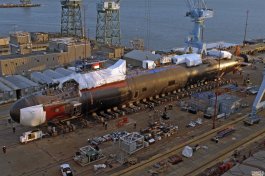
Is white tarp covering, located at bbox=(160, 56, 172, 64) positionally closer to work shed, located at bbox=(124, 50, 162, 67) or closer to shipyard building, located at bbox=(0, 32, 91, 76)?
work shed, located at bbox=(124, 50, 162, 67)

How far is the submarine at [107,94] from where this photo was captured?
27.7 metres

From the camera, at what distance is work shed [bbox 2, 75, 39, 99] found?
37469 mm

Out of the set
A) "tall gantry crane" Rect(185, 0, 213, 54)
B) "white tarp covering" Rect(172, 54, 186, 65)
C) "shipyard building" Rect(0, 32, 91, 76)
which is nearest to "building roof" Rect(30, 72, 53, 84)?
"shipyard building" Rect(0, 32, 91, 76)

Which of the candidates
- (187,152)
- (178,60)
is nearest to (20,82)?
(178,60)

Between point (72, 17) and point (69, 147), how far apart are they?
58.8 m

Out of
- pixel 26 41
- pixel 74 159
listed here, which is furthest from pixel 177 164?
pixel 26 41

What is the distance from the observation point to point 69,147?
1052 inches

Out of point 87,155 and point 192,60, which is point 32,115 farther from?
point 192,60

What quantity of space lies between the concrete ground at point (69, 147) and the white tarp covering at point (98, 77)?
3.70 m

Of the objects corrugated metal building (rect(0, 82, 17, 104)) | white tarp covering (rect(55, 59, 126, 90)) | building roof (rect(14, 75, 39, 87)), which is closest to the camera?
white tarp covering (rect(55, 59, 126, 90))

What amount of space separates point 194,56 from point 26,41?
29.6 meters

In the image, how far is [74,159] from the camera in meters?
24.6

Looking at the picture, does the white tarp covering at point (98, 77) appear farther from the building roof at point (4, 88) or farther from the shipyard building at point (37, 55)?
the shipyard building at point (37, 55)

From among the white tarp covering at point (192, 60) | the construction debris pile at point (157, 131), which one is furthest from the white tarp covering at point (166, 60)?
the construction debris pile at point (157, 131)
